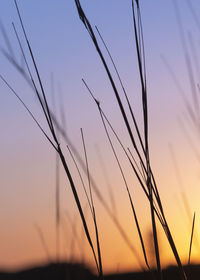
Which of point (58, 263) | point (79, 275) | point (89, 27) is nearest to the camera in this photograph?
point (89, 27)

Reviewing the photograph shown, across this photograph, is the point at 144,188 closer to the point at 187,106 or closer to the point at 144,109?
the point at 144,109

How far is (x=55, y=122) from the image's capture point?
1006 mm

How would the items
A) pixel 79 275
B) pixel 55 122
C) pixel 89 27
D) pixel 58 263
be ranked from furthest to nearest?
pixel 79 275
pixel 58 263
pixel 55 122
pixel 89 27

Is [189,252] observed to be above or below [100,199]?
below

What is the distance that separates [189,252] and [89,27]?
18.9 inches

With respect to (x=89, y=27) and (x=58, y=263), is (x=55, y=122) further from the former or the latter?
(x=58, y=263)

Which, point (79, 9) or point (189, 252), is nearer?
point (79, 9)

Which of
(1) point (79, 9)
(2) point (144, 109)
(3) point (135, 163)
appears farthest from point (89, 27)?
(3) point (135, 163)

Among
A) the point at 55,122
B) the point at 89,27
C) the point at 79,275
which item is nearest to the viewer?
the point at 89,27

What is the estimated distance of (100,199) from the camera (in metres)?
1.03

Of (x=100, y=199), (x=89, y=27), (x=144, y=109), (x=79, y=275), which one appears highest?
(x=89, y=27)

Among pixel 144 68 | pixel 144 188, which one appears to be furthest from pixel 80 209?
pixel 144 68

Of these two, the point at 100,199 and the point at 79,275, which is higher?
the point at 100,199

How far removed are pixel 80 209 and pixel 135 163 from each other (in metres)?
0.17
